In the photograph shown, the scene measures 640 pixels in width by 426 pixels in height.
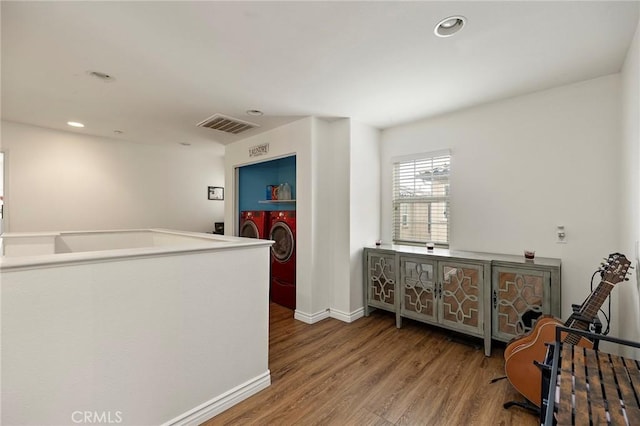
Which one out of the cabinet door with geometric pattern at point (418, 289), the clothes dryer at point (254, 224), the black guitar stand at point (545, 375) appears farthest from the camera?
the clothes dryer at point (254, 224)

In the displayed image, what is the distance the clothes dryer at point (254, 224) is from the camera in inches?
159

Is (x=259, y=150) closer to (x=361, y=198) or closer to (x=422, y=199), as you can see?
(x=361, y=198)

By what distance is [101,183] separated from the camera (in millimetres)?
4281

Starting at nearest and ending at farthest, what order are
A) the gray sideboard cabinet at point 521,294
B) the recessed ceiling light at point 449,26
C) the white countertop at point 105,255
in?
1. the white countertop at point 105,255
2. the recessed ceiling light at point 449,26
3. the gray sideboard cabinet at point 521,294

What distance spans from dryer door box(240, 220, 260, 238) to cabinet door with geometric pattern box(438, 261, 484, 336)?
2631mm

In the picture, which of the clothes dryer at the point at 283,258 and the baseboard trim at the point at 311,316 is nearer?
the baseboard trim at the point at 311,316

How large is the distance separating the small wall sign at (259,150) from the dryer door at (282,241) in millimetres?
1037

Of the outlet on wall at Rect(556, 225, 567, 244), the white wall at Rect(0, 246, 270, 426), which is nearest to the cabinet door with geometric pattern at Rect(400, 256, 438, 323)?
the outlet on wall at Rect(556, 225, 567, 244)

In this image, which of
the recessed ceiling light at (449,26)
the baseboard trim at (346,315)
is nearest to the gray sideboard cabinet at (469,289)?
the baseboard trim at (346,315)

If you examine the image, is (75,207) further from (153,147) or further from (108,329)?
(108,329)

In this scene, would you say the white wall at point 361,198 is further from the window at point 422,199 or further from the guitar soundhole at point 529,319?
the guitar soundhole at point 529,319

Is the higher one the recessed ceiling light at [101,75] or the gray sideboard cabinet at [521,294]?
the recessed ceiling light at [101,75]

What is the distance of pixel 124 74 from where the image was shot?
7.38 feet

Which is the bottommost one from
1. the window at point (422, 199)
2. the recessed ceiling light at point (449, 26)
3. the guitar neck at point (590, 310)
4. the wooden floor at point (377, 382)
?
the wooden floor at point (377, 382)
